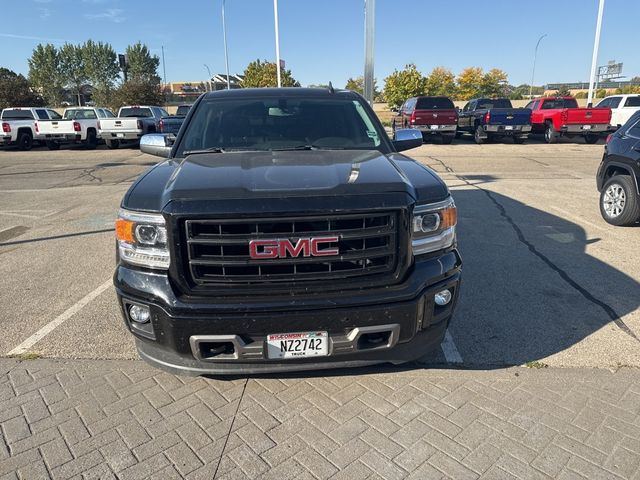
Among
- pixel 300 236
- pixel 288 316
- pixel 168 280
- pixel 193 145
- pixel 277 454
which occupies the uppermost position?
pixel 193 145

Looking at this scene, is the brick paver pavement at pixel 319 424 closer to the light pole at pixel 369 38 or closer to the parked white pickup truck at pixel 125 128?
the light pole at pixel 369 38

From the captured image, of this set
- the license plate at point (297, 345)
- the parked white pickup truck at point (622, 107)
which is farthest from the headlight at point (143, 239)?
the parked white pickup truck at point (622, 107)

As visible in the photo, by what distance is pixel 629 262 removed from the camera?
207 inches

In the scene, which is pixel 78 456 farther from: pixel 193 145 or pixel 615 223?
pixel 615 223

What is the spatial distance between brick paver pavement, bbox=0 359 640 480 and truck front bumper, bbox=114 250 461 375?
1.11ft

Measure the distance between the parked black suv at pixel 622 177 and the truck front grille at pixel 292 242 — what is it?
17.6 ft

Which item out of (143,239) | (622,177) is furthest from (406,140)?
(622,177)

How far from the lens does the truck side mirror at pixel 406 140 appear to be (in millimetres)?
4367

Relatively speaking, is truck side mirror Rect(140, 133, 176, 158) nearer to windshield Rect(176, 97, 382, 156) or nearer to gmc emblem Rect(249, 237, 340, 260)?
windshield Rect(176, 97, 382, 156)

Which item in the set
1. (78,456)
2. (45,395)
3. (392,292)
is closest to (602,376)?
(392,292)

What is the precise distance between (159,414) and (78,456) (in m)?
0.47

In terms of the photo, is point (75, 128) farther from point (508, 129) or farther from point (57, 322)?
point (57, 322)

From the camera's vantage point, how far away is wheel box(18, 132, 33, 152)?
20.6m

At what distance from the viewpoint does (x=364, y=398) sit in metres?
2.93
